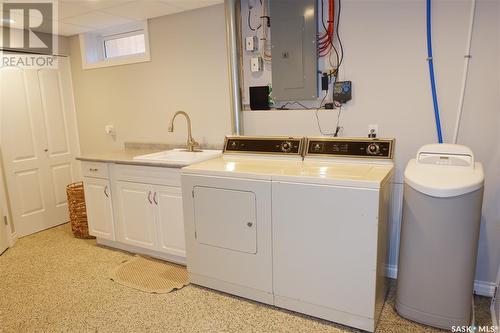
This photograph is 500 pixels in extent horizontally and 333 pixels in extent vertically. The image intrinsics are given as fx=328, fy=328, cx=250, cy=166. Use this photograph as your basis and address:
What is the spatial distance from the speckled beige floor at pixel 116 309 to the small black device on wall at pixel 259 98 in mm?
1577

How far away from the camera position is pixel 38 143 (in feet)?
12.5

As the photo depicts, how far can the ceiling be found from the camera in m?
2.85

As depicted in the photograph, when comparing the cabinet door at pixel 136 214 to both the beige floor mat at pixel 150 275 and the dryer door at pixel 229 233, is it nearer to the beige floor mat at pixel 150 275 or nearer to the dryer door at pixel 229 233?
the beige floor mat at pixel 150 275

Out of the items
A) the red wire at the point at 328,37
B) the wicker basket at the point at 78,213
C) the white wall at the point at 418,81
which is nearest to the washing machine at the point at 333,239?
the white wall at the point at 418,81

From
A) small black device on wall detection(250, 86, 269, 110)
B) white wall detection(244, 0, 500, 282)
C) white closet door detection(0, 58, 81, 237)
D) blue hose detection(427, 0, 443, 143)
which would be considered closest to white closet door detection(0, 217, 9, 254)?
white closet door detection(0, 58, 81, 237)

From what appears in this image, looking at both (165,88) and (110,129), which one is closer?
(165,88)

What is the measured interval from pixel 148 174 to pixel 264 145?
1033mm

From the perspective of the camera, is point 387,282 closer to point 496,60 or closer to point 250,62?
point 496,60

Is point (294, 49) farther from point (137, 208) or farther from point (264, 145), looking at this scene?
point (137, 208)

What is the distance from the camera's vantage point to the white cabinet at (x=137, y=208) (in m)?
2.75

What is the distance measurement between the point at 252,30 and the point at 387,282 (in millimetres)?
2324

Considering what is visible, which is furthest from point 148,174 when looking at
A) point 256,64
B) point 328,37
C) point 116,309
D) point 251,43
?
point 328,37

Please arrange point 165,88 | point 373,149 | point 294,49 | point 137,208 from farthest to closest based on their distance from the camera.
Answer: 1. point 165,88
2. point 137,208
3. point 294,49
4. point 373,149

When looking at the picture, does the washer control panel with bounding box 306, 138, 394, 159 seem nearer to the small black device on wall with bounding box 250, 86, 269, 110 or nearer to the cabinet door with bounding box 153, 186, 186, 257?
the small black device on wall with bounding box 250, 86, 269, 110
